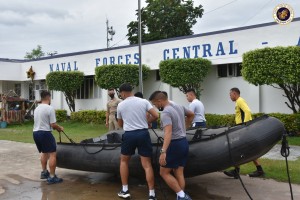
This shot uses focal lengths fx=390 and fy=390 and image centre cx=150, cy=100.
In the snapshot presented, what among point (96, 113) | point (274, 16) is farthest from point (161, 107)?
point (96, 113)

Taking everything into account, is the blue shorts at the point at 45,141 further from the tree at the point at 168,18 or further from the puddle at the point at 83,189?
the tree at the point at 168,18

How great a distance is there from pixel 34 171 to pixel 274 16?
9.65m

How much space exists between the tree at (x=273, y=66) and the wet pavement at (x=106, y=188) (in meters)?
5.52

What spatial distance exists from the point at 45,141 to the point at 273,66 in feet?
25.5

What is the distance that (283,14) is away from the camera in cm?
1349

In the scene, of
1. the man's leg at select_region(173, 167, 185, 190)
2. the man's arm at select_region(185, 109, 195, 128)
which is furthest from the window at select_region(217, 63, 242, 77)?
the man's leg at select_region(173, 167, 185, 190)

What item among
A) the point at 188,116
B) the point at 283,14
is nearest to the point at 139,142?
the point at 188,116

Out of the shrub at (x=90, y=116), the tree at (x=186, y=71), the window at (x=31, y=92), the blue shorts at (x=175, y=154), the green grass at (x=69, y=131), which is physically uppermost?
the tree at (x=186, y=71)

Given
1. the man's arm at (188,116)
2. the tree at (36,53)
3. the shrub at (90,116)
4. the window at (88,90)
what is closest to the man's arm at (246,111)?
the man's arm at (188,116)

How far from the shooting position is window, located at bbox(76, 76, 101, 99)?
22078 millimetres

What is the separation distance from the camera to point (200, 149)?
598cm

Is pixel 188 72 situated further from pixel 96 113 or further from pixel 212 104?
pixel 96 113

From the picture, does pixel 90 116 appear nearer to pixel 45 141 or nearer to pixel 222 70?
pixel 222 70

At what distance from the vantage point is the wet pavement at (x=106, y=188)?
6273mm
